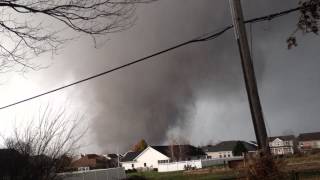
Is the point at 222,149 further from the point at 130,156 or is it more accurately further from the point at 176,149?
the point at 130,156

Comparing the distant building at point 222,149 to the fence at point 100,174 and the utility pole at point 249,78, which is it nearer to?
the fence at point 100,174

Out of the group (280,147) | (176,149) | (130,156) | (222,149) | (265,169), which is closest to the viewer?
(265,169)

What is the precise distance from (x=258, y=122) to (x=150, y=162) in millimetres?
123598

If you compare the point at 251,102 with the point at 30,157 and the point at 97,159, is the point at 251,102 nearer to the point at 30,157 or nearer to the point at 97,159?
the point at 30,157

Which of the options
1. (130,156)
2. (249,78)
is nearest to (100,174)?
(249,78)

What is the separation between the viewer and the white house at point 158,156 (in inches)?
5143

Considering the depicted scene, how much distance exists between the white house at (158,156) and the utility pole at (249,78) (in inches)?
4662

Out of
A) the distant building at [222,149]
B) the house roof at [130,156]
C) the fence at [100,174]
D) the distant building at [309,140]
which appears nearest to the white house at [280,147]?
the distant building at [309,140]

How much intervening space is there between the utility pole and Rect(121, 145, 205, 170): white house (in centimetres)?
11842

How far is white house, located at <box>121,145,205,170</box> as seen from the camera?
429ft

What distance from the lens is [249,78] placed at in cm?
1038

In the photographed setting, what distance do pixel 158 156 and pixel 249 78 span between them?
122m

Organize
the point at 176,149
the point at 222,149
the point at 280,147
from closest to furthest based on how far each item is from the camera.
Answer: the point at 280,147 → the point at 176,149 → the point at 222,149

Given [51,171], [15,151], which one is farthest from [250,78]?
[15,151]
